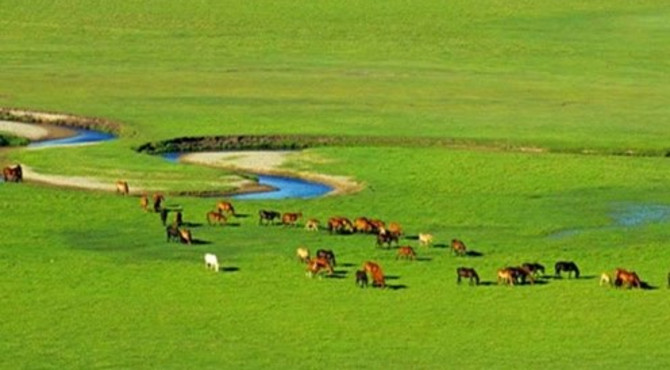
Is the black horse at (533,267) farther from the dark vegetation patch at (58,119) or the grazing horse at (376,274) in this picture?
the dark vegetation patch at (58,119)

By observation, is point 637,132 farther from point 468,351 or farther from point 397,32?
point 397,32

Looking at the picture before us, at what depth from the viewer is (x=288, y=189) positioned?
148 feet

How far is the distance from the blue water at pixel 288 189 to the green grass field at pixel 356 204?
3.62ft

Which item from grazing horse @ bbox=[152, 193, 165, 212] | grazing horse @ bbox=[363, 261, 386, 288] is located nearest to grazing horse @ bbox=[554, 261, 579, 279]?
grazing horse @ bbox=[363, 261, 386, 288]

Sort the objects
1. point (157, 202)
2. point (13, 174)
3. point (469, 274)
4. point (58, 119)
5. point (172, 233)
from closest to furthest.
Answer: point (469, 274)
point (172, 233)
point (157, 202)
point (13, 174)
point (58, 119)

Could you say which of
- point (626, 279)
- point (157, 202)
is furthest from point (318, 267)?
point (157, 202)

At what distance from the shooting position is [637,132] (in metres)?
54.4

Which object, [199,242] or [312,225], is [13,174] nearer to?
[199,242]

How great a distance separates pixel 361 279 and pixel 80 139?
24004 mm

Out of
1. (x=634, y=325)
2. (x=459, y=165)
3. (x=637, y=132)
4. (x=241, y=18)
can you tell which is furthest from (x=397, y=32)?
(x=634, y=325)

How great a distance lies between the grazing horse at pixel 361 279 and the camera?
31844 mm

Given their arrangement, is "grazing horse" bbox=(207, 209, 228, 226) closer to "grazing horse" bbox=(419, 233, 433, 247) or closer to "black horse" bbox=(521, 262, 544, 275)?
"grazing horse" bbox=(419, 233, 433, 247)

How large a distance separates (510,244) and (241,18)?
58480 mm

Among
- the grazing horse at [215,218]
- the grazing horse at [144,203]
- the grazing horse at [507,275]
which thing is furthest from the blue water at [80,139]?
the grazing horse at [507,275]
